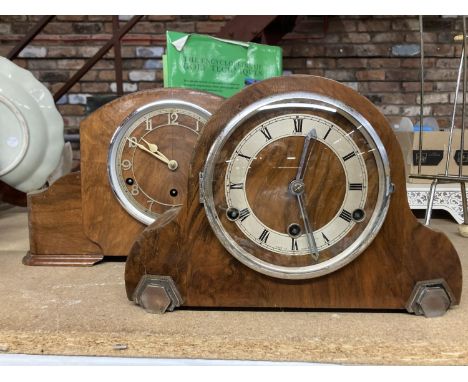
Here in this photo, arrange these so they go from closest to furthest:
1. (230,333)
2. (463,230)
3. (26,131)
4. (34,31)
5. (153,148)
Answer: (230,333) < (153,148) < (26,131) < (463,230) < (34,31)

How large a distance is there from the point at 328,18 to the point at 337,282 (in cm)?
169

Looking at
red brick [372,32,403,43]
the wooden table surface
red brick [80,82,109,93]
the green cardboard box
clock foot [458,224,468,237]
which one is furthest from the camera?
red brick [80,82,109,93]

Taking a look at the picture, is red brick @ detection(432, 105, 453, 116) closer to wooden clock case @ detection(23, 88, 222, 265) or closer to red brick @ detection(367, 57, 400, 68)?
red brick @ detection(367, 57, 400, 68)

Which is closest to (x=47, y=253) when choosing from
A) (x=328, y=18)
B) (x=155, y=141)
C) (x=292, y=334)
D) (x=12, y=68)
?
(x=155, y=141)

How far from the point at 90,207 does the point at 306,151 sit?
578 mm

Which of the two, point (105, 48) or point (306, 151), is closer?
point (306, 151)

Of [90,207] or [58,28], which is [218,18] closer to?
[58,28]

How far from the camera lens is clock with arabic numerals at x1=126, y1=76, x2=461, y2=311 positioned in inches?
30.7

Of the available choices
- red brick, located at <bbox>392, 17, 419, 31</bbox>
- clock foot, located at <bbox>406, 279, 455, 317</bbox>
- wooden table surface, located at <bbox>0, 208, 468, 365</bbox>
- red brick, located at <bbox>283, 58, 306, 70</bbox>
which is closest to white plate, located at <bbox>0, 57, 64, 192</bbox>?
wooden table surface, located at <bbox>0, 208, 468, 365</bbox>

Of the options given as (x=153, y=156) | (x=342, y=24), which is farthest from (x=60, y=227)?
(x=342, y=24)

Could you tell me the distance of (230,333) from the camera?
74cm

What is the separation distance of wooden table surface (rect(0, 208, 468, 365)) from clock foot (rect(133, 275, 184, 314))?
0.02 m

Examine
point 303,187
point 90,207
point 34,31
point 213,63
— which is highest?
point 34,31

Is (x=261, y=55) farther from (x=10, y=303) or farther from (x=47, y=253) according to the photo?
(x=10, y=303)
